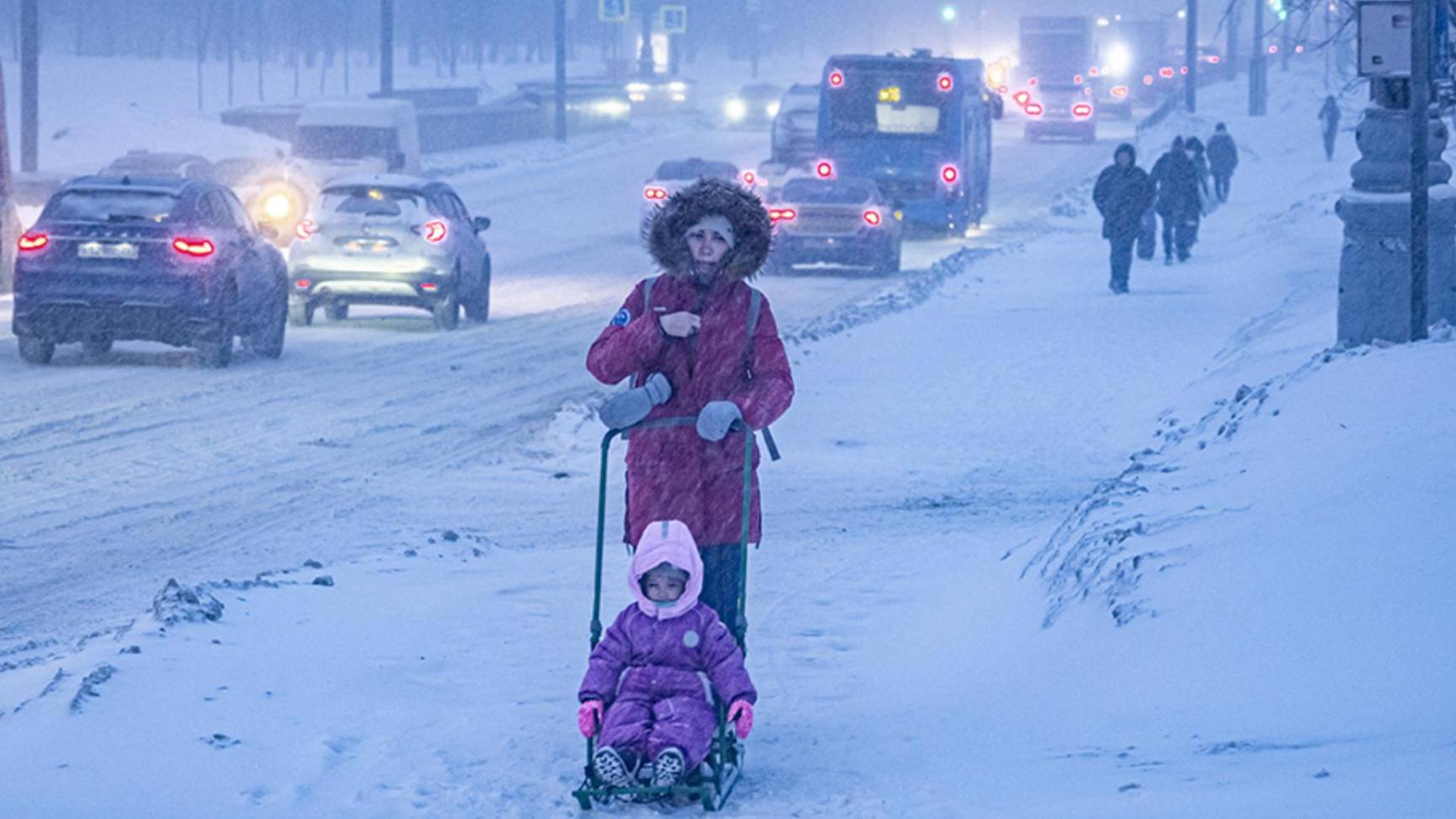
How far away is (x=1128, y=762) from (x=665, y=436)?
65.2 inches

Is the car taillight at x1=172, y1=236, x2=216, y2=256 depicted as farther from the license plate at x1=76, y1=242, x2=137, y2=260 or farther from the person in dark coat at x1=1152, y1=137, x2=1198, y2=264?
the person in dark coat at x1=1152, y1=137, x2=1198, y2=264

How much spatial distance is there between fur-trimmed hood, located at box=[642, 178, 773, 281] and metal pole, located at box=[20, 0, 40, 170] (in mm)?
38018

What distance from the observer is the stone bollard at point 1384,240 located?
13.8 meters

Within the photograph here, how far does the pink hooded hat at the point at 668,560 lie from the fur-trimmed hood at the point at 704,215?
2.67ft

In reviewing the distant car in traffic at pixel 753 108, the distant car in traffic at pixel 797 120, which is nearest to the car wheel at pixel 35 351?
the distant car in traffic at pixel 797 120

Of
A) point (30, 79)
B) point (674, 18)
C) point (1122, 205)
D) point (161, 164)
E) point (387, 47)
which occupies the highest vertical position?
point (674, 18)

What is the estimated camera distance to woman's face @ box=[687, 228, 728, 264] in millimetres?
6809

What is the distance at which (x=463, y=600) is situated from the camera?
31.7 feet

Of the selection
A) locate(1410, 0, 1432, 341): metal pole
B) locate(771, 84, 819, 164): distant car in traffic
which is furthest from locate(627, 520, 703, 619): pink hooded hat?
locate(771, 84, 819, 164): distant car in traffic

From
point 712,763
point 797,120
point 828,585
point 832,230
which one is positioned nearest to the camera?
point 712,763

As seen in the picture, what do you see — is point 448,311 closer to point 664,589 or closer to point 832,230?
point 832,230

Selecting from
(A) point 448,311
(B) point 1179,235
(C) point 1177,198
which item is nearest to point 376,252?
(A) point 448,311

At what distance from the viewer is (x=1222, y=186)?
44.8 m

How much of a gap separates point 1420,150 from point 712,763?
771 cm
